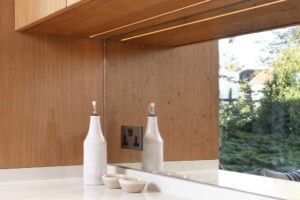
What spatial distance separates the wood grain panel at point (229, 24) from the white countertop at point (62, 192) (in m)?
0.56

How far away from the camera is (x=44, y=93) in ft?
6.85

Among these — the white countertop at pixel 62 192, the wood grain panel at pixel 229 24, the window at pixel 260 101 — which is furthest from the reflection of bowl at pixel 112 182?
the wood grain panel at pixel 229 24

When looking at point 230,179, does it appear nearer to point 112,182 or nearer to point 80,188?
point 112,182

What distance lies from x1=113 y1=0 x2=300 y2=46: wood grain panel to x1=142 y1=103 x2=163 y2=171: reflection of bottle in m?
0.28

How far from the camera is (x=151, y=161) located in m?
1.94

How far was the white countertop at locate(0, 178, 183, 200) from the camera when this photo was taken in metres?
1.68

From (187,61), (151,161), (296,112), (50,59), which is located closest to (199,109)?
(187,61)

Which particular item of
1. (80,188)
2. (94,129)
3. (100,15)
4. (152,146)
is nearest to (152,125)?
(152,146)

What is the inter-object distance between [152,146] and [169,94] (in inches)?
8.4

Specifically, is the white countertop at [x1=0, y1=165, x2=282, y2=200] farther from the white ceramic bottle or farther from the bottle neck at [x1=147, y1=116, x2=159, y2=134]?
the bottle neck at [x1=147, y1=116, x2=159, y2=134]

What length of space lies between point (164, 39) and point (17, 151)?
0.73m

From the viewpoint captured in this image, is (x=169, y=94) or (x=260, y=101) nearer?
(x=260, y=101)

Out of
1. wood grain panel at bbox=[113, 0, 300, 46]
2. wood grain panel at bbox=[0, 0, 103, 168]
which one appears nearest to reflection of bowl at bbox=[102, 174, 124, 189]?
wood grain panel at bbox=[0, 0, 103, 168]

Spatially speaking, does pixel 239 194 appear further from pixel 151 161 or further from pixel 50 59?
pixel 50 59
